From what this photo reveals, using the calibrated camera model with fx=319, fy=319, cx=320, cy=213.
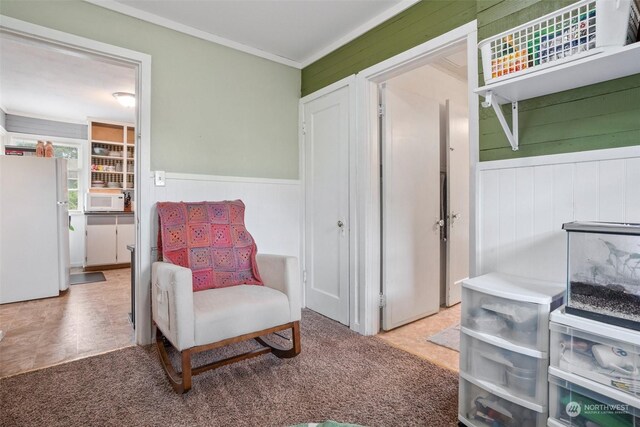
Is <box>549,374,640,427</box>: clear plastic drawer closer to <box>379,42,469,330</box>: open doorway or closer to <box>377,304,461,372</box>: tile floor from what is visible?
<box>377,304,461,372</box>: tile floor

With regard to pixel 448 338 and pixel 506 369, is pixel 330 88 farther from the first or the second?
pixel 506 369

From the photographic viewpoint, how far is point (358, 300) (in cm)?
257

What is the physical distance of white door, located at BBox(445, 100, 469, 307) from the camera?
10.4 feet

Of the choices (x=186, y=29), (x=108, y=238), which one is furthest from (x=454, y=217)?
(x=108, y=238)

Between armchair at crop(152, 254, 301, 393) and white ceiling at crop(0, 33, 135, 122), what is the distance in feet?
5.95

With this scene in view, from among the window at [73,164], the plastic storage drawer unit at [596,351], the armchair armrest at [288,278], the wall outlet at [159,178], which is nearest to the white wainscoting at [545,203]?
the plastic storage drawer unit at [596,351]

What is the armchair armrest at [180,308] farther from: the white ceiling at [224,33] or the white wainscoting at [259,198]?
the white ceiling at [224,33]

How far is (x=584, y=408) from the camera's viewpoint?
3.47ft

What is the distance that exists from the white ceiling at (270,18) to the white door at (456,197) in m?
1.26

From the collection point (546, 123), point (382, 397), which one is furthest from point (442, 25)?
point (382, 397)

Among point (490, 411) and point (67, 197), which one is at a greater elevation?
point (67, 197)

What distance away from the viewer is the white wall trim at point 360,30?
2201mm

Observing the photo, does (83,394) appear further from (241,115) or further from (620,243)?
(620,243)

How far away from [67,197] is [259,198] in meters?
2.65
